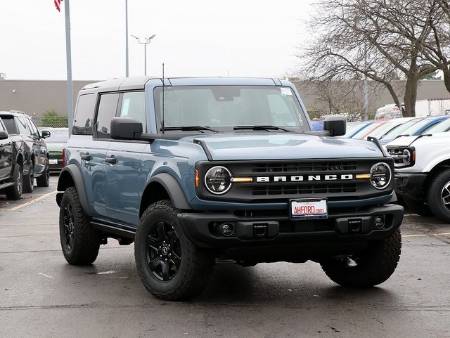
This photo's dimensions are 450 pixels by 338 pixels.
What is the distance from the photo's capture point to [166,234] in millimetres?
6457

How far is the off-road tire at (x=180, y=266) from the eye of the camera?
6.10 metres

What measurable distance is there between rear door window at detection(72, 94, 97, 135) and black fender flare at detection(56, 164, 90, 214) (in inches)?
16.9

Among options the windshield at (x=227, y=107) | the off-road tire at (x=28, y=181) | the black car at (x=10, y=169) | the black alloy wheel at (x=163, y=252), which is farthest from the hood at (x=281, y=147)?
the off-road tire at (x=28, y=181)

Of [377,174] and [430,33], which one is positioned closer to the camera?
[377,174]

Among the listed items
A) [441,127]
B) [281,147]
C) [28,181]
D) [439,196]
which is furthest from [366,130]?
[281,147]

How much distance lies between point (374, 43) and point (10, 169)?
1640 centimetres

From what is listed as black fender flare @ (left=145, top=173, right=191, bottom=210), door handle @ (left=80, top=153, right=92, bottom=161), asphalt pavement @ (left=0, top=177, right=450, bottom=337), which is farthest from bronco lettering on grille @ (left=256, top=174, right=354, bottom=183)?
door handle @ (left=80, top=153, right=92, bottom=161)

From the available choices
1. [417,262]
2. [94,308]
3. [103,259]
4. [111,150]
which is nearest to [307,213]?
[94,308]

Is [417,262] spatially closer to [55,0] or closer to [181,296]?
[181,296]

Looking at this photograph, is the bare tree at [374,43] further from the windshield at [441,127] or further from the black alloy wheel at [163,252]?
the black alloy wheel at [163,252]

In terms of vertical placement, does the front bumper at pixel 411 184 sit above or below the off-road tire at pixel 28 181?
above

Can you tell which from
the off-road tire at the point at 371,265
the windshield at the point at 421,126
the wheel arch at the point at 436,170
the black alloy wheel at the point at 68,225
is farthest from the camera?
the windshield at the point at 421,126

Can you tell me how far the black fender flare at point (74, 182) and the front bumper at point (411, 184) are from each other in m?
5.16

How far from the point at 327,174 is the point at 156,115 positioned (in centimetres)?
183
